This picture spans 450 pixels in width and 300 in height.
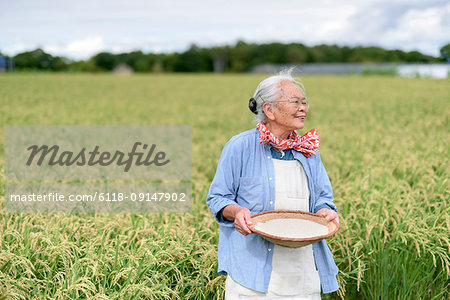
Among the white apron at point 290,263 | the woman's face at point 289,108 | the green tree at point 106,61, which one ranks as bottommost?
the white apron at point 290,263

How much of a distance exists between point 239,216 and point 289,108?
682 mm

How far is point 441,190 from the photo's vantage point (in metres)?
4.69

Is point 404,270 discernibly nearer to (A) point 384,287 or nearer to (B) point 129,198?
(A) point 384,287

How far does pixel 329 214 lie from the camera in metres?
2.46

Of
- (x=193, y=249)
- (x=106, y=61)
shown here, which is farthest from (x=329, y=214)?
(x=106, y=61)

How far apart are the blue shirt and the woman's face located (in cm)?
19

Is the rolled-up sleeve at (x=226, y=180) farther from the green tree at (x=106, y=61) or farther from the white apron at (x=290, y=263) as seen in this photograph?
the green tree at (x=106, y=61)

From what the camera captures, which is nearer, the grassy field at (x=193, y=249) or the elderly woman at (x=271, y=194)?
the elderly woman at (x=271, y=194)

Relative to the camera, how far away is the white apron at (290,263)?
242 cm

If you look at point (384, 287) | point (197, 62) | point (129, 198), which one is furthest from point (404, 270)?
point (197, 62)

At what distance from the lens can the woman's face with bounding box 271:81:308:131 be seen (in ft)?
8.02

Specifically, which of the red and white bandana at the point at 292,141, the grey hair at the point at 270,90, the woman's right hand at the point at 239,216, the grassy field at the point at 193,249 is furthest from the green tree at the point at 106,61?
the woman's right hand at the point at 239,216

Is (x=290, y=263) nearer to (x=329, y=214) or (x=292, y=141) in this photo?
(x=329, y=214)

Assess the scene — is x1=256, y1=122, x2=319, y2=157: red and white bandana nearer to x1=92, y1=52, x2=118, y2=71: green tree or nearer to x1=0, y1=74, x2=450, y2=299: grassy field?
x1=0, y1=74, x2=450, y2=299: grassy field
